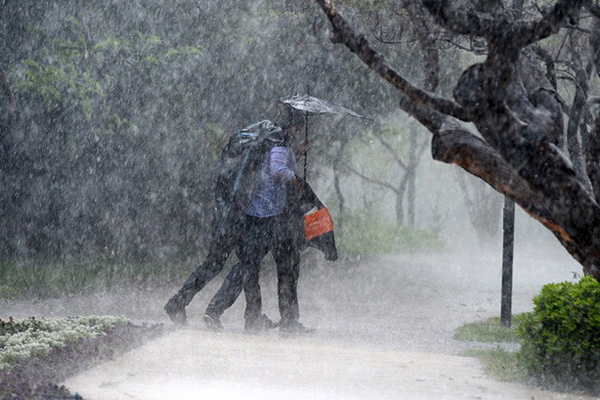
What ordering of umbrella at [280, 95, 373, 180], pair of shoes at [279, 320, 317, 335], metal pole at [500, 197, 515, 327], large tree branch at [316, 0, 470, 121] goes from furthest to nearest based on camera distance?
1. metal pole at [500, 197, 515, 327]
2. umbrella at [280, 95, 373, 180]
3. pair of shoes at [279, 320, 317, 335]
4. large tree branch at [316, 0, 470, 121]

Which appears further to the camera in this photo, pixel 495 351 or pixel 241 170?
pixel 241 170

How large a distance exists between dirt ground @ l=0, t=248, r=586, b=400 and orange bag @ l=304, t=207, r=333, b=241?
1056 millimetres

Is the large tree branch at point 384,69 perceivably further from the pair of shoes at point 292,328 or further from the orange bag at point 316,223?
the pair of shoes at point 292,328

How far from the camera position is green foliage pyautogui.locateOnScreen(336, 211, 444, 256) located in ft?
70.4

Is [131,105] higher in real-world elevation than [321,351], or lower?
higher

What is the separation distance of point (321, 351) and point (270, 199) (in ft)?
6.55

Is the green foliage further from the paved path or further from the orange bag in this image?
the paved path

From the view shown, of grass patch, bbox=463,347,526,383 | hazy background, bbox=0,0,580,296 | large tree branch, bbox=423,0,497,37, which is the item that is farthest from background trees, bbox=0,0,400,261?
large tree branch, bbox=423,0,497,37

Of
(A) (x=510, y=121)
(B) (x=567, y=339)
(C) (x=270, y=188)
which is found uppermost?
(A) (x=510, y=121)

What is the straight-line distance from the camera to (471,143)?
5.21 metres

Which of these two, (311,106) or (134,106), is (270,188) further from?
(134,106)

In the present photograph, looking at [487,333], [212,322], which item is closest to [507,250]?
[487,333]

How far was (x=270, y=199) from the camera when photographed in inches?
347

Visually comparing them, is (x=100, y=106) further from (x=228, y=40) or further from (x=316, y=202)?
(x=316, y=202)
